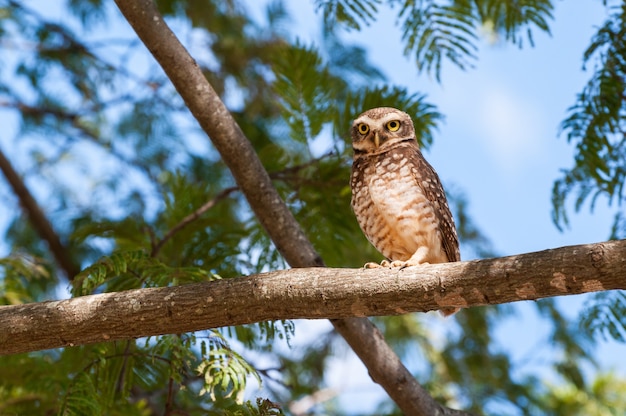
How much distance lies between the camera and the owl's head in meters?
3.73

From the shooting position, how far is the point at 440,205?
361cm

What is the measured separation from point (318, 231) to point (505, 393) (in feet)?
6.76

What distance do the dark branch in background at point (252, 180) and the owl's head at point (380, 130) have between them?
507 mm

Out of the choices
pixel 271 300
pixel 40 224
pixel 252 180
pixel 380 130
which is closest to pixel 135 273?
pixel 252 180

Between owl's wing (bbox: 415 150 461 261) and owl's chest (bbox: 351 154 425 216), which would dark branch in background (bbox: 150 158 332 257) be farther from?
owl's wing (bbox: 415 150 461 261)

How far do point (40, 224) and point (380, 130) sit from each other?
9.65 feet

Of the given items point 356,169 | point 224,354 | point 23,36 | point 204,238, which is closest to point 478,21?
point 356,169

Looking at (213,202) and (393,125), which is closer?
(393,125)

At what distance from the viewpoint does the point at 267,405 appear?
107 inches

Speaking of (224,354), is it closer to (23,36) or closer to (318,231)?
(318,231)

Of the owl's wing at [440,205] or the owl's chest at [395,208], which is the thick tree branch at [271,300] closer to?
the owl's chest at [395,208]

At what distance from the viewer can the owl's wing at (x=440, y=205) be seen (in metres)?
3.59

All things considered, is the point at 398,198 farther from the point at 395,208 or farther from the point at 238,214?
the point at 238,214

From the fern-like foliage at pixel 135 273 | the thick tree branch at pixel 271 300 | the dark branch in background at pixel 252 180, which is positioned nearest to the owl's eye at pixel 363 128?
the dark branch in background at pixel 252 180
